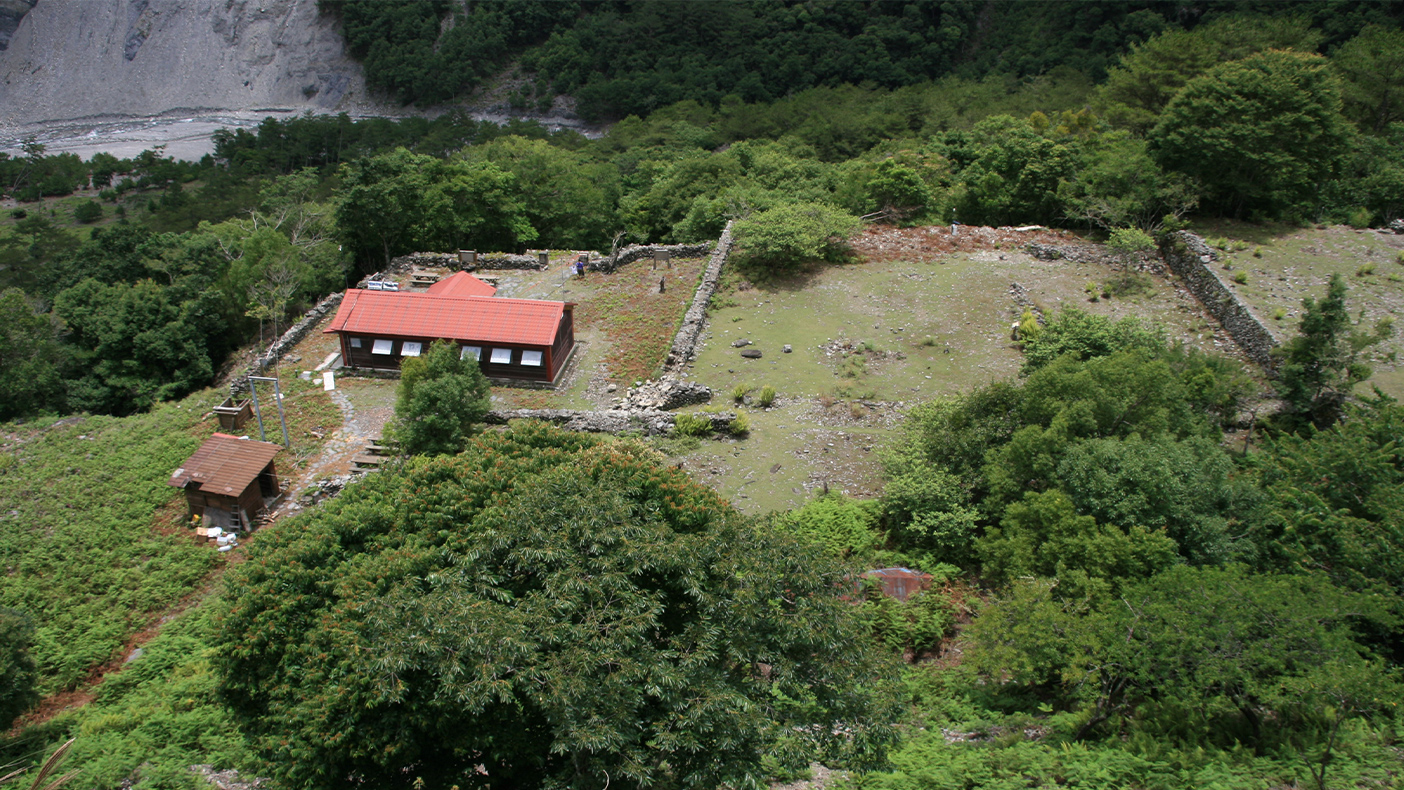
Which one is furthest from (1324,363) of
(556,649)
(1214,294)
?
(556,649)

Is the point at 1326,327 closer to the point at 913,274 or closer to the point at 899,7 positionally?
the point at 913,274

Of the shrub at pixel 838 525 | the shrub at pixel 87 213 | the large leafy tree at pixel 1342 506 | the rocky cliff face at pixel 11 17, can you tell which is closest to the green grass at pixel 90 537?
the shrub at pixel 838 525

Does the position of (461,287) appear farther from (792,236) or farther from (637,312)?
(792,236)

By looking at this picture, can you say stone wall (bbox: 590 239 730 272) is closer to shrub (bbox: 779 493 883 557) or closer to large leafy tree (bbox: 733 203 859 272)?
large leafy tree (bbox: 733 203 859 272)

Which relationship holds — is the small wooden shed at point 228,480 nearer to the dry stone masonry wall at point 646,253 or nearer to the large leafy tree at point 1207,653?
the dry stone masonry wall at point 646,253

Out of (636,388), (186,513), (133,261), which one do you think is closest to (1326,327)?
(636,388)

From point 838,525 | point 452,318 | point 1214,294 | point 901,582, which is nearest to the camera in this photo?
point 901,582
